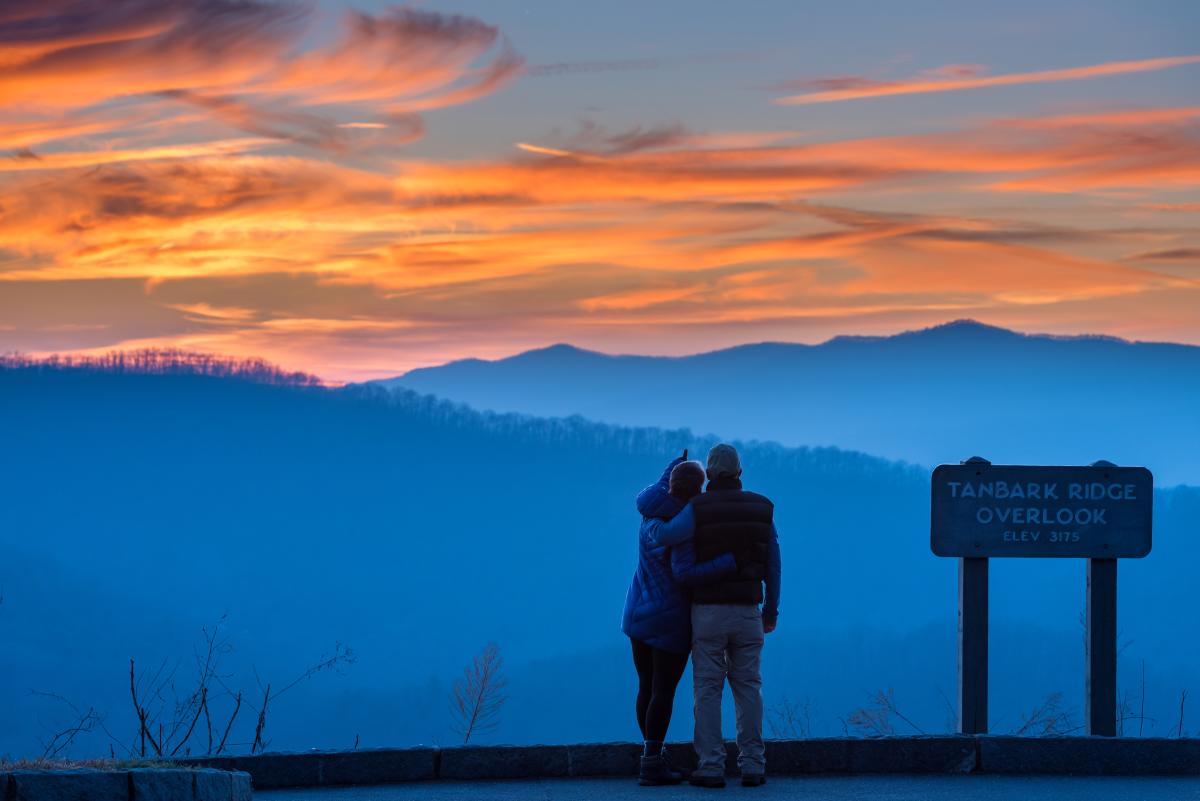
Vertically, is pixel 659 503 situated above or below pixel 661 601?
above

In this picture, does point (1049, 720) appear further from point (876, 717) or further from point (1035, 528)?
point (1035, 528)

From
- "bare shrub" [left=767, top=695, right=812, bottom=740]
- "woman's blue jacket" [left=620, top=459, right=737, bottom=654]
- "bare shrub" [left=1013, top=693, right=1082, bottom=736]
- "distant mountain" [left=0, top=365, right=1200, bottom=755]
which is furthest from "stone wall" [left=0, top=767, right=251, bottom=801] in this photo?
"distant mountain" [left=0, top=365, right=1200, bottom=755]

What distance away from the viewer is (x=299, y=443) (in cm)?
19488

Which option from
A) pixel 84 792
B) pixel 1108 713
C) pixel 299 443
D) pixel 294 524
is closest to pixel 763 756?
pixel 1108 713

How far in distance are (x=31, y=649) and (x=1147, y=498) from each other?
463ft

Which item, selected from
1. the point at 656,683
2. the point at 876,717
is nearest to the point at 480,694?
the point at 876,717

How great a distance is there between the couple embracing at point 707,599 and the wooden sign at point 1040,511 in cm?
216

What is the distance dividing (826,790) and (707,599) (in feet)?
3.81

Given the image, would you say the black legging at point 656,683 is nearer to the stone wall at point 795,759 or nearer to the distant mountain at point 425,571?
the stone wall at point 795,759

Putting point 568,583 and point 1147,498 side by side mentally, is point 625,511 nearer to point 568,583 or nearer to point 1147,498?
point 568,583

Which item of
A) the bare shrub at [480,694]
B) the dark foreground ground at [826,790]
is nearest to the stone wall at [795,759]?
the dark foreground ground at [826,790]

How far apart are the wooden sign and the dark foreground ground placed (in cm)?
173

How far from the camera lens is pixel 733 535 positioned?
820 cm

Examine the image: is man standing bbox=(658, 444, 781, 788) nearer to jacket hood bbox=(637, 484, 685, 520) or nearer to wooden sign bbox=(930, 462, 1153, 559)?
jacket hood bbox=(637, 484, 685, 520)
